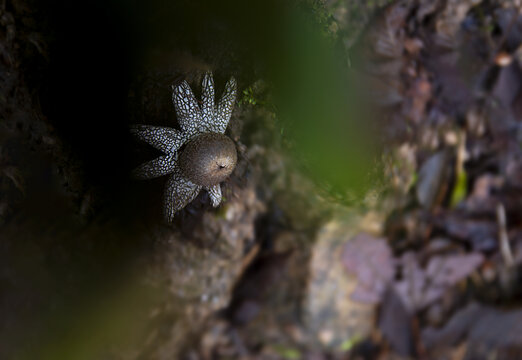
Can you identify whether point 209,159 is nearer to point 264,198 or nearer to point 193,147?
point 193,147

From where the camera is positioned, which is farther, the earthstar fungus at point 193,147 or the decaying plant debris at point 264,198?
the earthstar fungus at point 193,147

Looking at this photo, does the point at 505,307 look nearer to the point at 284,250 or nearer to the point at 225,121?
the point at 284,250

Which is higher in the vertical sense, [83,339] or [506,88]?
[506,88]

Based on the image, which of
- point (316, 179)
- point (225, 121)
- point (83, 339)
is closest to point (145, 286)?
point (83, 339)

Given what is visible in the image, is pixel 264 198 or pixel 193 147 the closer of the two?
pixel 264 198

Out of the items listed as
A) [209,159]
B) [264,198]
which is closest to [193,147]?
[209,159]

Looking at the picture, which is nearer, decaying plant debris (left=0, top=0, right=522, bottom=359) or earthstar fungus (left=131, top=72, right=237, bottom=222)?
decaying plant debris (left=0, top=0, right=522, bottom=359)
